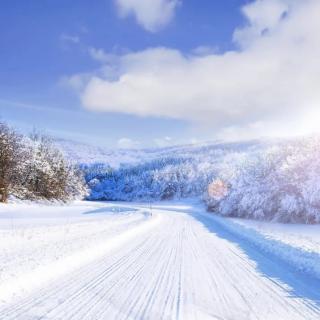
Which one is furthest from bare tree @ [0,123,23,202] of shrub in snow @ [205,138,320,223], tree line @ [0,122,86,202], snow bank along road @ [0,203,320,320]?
snow bank along road @ [0,203,320,320]

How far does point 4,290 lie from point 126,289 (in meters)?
2.26

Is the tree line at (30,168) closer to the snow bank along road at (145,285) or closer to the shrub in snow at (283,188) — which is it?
the shrub in snow at (283,188)

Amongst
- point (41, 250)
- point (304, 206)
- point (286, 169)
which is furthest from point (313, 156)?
point (41, 250)

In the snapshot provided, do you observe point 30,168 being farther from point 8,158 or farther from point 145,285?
point 145,285

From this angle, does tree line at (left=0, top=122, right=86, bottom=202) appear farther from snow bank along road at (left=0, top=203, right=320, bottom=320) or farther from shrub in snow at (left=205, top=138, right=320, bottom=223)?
snow bank along road at (left=0, top=203, right=320, bottom=320)

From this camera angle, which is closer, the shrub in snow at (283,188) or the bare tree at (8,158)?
the shrub in snow at (283,188)

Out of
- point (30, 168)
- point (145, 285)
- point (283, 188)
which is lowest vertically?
point (145, 285)

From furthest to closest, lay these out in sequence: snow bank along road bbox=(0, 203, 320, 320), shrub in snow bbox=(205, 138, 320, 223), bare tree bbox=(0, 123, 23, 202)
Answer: bare tree bbox=(0, 123, 23, 202)
shrub in snow bbox=(205, 138, 320, 223)
snow bank along road bbox=(0, 203, 320, 320)

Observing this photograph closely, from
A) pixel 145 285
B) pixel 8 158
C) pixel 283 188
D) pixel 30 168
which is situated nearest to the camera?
pixel 145 285

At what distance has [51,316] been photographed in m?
6.18

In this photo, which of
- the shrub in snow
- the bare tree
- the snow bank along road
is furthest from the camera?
the bare tree

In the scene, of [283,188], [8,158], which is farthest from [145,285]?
[8,158]

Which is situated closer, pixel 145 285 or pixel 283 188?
pixel 145 285

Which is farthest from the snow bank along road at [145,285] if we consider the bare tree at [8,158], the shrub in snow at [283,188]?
the bare tree at [8,158]
